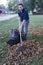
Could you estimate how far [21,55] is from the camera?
24.6 feet

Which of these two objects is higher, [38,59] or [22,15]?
[22,15]

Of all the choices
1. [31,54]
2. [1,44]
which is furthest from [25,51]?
[1,44]

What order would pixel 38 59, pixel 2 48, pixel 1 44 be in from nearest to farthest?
pixel 38 59 → pixel 2 48 → pixel 1 44

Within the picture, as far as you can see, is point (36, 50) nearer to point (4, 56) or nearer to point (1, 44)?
point (4, 56)

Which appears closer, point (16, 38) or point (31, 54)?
point (31, 54)

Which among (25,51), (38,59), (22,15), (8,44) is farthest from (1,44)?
(38,59)

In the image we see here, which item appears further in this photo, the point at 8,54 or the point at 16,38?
the point at 16,38

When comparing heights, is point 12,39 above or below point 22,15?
below

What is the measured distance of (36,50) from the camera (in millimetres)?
8047

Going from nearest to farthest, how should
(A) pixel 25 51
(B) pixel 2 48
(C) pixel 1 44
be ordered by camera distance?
(A) pixel 25 51 → (B) pixel 2 48 → (C) pixel 1 44

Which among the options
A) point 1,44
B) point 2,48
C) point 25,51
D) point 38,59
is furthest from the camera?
point 1,44

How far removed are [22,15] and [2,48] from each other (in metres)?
1.44

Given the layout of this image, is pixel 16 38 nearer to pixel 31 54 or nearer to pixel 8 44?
pixel 8 44

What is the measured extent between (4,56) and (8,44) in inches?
57.4
